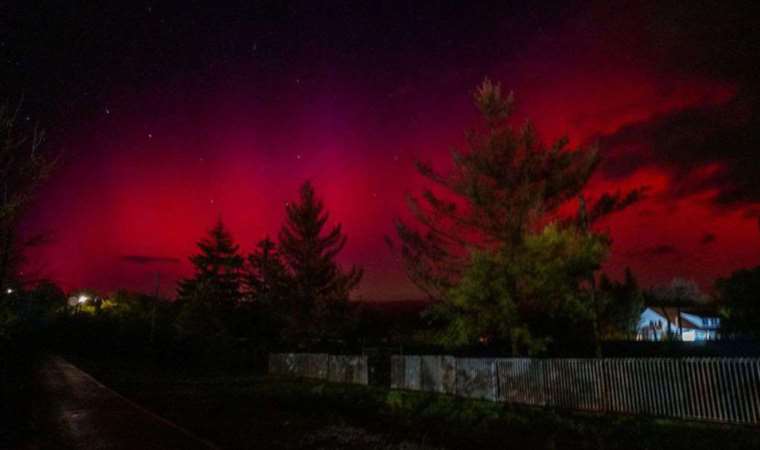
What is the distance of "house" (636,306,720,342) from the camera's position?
6397cm

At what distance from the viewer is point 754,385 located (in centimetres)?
1179

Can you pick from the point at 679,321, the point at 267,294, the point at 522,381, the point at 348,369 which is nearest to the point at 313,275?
the point at 267,294

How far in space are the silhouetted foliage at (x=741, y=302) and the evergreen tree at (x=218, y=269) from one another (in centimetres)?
4149

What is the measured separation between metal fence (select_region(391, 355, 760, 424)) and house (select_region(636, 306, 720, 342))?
156ft

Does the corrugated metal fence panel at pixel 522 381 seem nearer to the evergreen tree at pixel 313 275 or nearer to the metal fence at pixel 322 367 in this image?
the metal fence at pixel 322 367

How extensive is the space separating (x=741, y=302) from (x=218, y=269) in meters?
44.9

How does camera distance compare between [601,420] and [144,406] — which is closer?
[601,420]

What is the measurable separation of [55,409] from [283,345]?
96.2 feet

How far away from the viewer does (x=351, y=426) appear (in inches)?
508

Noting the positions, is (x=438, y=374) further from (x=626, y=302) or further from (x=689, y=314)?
(x=689, y=314)

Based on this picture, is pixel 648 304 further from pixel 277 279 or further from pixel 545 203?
pixel 545 203

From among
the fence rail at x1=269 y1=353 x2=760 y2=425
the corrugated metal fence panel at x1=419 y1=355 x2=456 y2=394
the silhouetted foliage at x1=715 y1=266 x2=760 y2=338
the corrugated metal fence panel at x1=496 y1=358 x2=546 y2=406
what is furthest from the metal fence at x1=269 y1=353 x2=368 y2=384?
the silhouetted foliage at x1=715 y1=266 x2=760 y2=338

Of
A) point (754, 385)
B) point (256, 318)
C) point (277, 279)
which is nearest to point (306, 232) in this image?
point (277, 279)

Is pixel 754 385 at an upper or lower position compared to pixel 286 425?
upper
